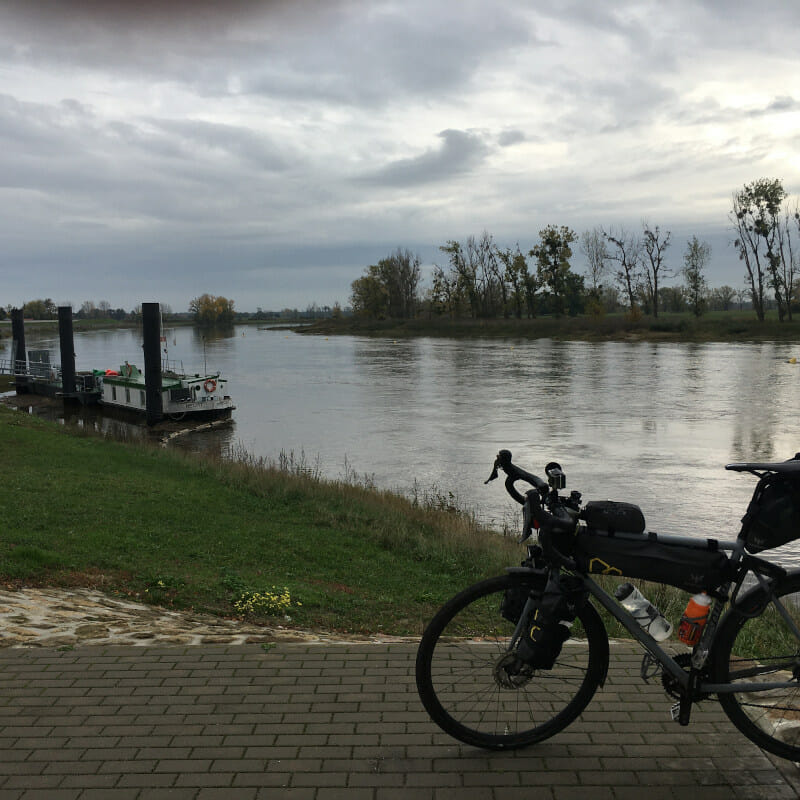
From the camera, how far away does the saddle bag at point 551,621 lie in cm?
312

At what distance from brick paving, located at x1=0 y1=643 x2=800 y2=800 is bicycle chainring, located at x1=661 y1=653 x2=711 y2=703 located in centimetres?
24

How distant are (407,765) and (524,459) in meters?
15.6

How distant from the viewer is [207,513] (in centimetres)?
978

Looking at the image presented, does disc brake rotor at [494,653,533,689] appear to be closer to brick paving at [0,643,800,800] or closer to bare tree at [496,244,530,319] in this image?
brick paving at [0,643,800,800]

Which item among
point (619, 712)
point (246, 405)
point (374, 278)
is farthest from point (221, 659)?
point (374, 278)

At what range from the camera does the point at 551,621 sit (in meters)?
3.16

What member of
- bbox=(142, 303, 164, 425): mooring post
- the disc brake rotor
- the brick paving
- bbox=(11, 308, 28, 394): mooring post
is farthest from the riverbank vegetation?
bbox=(11, 308, 28, 394): mooring post

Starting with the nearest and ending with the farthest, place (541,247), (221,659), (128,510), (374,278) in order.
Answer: (221,659) → (128,510) → (541,247) → (374,278)

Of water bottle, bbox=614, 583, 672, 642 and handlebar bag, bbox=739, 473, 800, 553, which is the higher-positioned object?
handlebar bag, bbox=739, 473, 800, 553

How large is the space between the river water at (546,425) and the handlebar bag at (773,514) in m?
9.33

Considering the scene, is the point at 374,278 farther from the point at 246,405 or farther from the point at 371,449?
the point at 371,449

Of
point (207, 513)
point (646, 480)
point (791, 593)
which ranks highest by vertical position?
point (791, 593)

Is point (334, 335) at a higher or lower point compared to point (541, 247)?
lower

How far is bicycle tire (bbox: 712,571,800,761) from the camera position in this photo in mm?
3021
